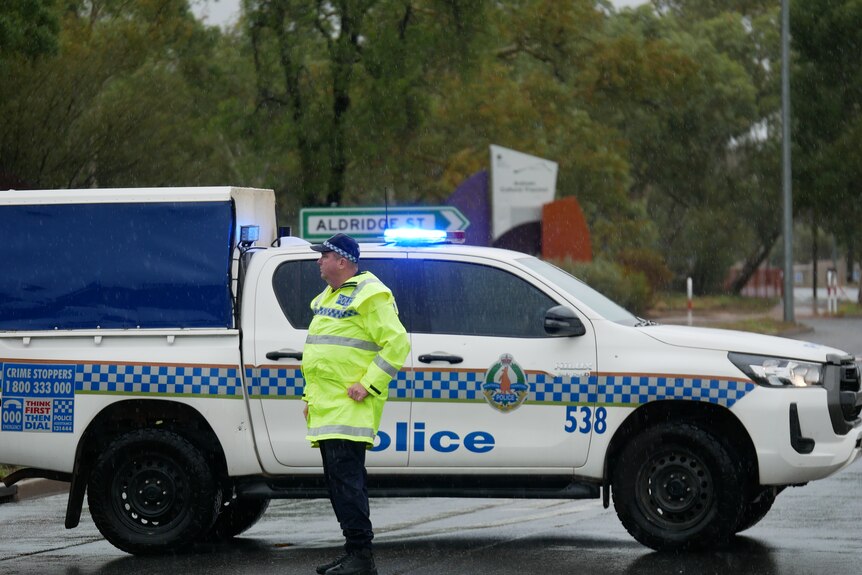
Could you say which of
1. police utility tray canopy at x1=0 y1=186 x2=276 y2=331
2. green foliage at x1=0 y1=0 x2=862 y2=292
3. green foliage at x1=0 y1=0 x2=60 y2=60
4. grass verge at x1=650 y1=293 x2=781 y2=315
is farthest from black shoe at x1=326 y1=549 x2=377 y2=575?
grass verge at x1=650 y1=293 x2=781 y2=315

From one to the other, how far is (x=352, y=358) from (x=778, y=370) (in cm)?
241

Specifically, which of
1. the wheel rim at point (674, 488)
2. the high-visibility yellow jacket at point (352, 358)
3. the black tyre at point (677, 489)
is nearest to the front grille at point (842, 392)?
the black tyre at point (677, 489)

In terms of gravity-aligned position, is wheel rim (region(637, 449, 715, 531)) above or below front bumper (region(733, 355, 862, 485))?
below

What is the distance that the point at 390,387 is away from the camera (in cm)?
853

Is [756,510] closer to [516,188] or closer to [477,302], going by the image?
[477,302]

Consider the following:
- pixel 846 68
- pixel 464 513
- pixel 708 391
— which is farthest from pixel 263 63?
pixel 846 68

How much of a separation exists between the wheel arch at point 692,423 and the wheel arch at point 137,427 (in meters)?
2.22

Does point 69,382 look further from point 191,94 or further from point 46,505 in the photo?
point 191,94

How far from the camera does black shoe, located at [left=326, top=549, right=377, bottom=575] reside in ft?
24.3

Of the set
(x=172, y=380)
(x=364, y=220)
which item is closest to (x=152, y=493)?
(x=172, y=380)

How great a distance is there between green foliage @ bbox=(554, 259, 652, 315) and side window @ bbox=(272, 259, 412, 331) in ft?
83.9

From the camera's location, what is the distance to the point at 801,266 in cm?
13538

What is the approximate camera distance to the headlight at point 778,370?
8.28 meters

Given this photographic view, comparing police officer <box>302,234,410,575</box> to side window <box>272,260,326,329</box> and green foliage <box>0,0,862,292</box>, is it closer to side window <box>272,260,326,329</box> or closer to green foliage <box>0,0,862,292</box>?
side window <box>272,260,326,329</box>
